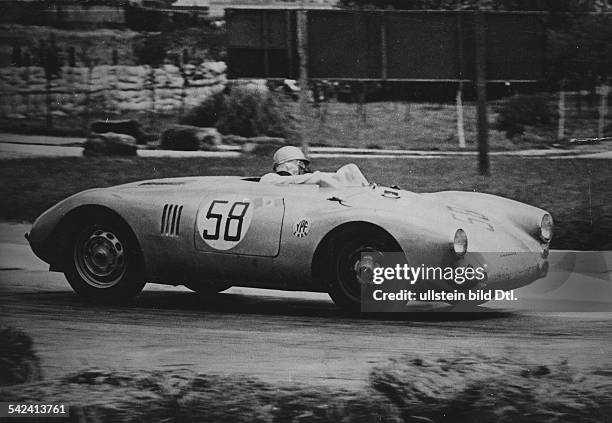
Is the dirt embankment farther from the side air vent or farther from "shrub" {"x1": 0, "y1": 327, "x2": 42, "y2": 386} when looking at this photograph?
the side air vent

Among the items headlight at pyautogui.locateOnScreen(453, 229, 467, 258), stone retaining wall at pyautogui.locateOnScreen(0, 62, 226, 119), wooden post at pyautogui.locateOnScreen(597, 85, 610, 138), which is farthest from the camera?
stone retaining wall at pyautogui.locateOnScreen(0, 62, 226, 119)

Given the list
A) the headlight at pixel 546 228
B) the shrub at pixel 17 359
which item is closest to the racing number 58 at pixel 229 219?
the shrub at pixel 17 359

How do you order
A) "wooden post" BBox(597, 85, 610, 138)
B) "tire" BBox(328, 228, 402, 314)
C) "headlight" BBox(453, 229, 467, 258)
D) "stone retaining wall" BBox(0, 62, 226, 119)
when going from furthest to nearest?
"stone retaining wall" BBox(0, 62, 226, 119) < "wooden post" BBox(597, 85, 610, 138) < "tire" BBox(328, 228, 402, 314) < "headlight" BBox(453, 229, 467, 258)

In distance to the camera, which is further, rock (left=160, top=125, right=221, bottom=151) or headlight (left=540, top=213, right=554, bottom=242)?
rock (left=160, top=125, right=221, bottom=151)

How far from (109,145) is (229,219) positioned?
80 cm

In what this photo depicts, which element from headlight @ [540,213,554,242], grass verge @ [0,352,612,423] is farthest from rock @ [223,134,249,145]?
headlight @ [540,213,554,242]

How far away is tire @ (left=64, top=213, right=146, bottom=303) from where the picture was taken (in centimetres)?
629

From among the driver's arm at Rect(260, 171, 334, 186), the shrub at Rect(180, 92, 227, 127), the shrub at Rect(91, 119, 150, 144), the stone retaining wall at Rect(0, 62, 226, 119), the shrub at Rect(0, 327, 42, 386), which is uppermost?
the stone retaining wall at Rect(0, 62, 226, 119)

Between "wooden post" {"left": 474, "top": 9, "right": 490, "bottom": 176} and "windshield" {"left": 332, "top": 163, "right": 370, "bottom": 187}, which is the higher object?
"wooden post" {"left": 474, "top": 9, "right": 490, "bottom": 176}

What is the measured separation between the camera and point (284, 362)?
6000mm

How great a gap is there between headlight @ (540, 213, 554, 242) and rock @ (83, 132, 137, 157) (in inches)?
87.4

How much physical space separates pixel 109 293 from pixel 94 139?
0.84m

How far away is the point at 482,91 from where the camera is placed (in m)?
6.24

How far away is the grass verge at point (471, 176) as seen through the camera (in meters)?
6.20
